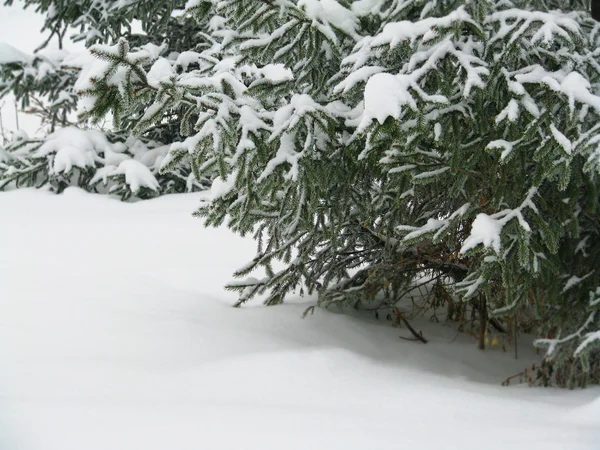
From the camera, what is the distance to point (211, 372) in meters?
2.72

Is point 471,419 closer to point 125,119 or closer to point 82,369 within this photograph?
point 82,369

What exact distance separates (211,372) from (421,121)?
4.79 feet

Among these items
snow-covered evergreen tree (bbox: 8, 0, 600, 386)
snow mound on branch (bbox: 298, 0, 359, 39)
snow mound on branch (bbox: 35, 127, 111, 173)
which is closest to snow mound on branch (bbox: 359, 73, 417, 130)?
snow-covered evergreen tree (bbox: 8, 0, 600, 386)

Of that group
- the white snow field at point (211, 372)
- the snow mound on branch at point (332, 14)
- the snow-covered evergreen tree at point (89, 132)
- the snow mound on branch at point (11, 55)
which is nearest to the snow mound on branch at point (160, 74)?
the snow mound on branch at point (332, 14)

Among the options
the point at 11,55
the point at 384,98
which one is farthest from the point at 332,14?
the point at 11,55

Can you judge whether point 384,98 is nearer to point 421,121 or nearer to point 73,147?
point 421,121

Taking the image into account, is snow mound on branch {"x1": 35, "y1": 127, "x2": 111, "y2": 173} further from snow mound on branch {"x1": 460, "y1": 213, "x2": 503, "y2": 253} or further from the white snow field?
snow mound on branch {"x1": 460, "y1": 213, "x2": 503, "y2": 253}

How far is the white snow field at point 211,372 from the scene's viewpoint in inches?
80.1

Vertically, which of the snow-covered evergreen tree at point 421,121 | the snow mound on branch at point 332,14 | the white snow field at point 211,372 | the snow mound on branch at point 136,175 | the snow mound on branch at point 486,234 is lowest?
the white snow field at point 211,372

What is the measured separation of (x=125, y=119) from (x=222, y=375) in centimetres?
428

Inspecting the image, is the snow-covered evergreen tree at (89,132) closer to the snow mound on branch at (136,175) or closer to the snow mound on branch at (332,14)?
the snow mound on branch at (136,175)

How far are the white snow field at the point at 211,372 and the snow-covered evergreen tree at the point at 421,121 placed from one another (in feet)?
2.06

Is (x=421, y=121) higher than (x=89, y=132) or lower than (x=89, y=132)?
higher

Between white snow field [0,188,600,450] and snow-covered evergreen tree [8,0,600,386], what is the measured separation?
2.06ft
